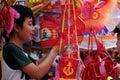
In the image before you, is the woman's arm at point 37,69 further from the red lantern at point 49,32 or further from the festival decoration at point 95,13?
the festival decoration at point 95,13

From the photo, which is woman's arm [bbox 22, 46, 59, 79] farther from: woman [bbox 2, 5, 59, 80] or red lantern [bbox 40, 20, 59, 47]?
red lantern [bbox 40, 20, 59, 47]

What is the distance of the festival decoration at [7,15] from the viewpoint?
1.49 m

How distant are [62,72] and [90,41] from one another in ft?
1.22

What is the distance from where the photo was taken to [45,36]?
1.74 meters

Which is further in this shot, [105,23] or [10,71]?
[105,23]

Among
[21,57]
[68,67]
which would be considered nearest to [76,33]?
[68,67]

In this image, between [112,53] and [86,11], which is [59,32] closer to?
[86,11]

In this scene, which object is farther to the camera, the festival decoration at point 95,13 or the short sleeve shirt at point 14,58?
the festival decoration at point 95,13

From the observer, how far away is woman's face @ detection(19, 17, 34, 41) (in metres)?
1.52

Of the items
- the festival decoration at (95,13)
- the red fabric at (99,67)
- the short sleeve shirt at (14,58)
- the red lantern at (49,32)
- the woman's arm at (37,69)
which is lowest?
the red fabric at (99,67)

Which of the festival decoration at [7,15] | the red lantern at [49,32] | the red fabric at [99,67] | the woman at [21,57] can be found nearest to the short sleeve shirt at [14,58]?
the woman at [21,57]

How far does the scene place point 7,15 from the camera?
5.00 feet

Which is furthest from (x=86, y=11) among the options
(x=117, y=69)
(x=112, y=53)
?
(x=112, y=53)

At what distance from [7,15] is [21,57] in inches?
10.2
